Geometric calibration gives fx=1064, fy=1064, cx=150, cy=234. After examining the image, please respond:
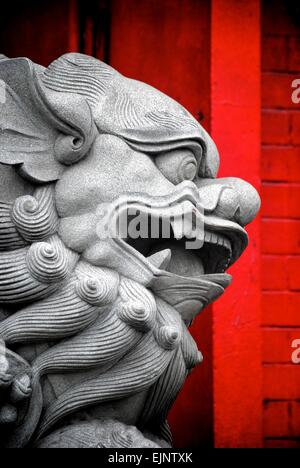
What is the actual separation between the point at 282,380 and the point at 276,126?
1048 mm

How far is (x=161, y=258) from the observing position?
2.71 metres

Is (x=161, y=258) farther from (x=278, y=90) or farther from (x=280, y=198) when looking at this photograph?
(x=278, y=90)

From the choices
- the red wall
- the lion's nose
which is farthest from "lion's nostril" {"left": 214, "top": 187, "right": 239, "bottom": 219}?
the red wall

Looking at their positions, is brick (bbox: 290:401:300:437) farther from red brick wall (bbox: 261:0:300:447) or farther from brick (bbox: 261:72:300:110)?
brick (bbox: 261:72:300:110)

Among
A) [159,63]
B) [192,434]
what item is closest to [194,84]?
[159,63]

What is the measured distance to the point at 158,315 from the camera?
106 inches

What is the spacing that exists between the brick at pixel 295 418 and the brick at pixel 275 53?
139 cm

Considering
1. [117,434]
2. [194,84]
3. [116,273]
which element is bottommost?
[117,434]

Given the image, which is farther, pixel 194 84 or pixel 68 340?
pixel 194 84

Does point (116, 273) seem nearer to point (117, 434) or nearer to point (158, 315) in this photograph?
point (158, 315)

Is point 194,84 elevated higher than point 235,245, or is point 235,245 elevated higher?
point 194,84

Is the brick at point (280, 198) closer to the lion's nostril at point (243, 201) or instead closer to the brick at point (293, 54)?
the brick at point (293, 54)

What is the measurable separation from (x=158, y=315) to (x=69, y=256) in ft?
0.89

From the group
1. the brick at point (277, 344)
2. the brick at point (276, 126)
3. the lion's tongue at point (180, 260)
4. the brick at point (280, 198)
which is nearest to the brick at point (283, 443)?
the brick at point (277, 344)
